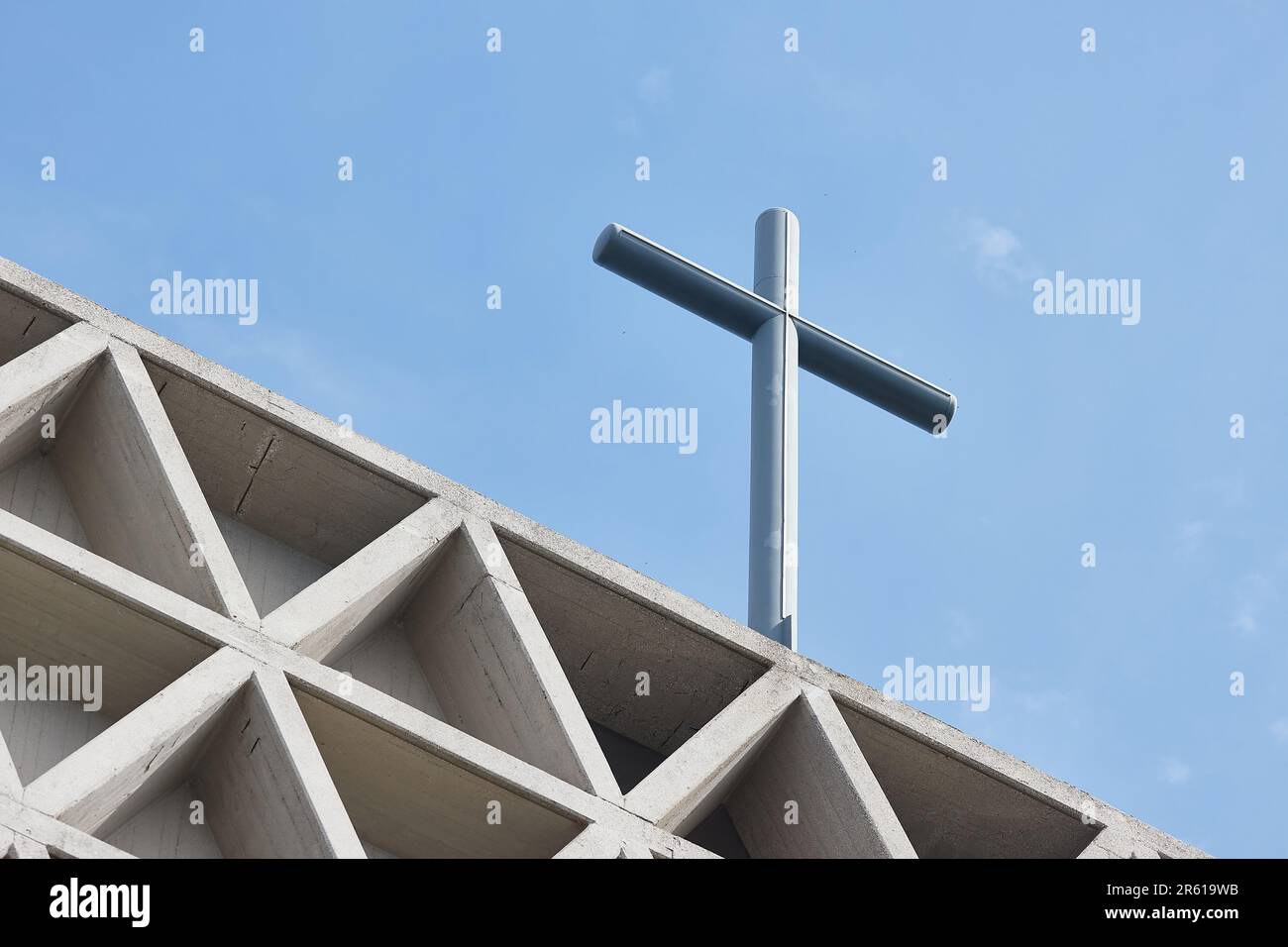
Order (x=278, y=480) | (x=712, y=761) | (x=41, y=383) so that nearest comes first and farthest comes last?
(x=41, y=383), (x=712, y=761), (x=278, y=480)

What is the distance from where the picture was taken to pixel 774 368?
44.0 feet

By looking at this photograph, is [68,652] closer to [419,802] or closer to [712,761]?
[419,802]

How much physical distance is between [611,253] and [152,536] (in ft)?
14.5

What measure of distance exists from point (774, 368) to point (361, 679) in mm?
3936

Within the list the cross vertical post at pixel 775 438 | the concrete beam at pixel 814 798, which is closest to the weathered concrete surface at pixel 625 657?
the concrete beam at pixel 814 798

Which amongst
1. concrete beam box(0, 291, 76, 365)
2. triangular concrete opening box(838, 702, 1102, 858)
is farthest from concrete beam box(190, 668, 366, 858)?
triangular concrete opening box(838, 702, 1102, 858)

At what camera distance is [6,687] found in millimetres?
9555

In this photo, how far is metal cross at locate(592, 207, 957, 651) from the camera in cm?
1231

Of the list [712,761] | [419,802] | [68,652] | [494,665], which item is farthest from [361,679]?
[712,761]

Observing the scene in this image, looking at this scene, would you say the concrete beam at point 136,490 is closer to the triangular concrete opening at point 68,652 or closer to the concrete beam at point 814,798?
the triangular concrete opening at point 68,652

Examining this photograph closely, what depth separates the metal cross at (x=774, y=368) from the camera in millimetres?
12312

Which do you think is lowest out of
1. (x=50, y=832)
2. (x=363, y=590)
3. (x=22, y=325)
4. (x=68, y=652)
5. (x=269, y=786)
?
(x=50, y=832)
